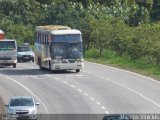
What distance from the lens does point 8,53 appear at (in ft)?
211

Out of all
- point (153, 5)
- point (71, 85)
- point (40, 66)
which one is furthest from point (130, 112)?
point (153, 5)

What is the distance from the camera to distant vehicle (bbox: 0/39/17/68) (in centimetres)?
6397

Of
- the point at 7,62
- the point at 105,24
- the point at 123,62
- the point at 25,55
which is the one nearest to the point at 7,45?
the point at 7,62

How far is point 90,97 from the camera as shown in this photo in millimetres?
46312

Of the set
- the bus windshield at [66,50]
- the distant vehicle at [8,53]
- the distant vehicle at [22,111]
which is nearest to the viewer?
the distant vehicle at [22,111]

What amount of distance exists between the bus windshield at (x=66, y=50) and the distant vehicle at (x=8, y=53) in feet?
24.4

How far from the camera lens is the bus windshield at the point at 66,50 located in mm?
57156

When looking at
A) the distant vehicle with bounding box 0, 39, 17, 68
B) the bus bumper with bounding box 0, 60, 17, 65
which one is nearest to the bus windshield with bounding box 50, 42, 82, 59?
the distant vehicle with bounding box 0, 39, 17, 68

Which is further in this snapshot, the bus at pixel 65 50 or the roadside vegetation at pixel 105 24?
the roadside vegetation at pixel 105 24

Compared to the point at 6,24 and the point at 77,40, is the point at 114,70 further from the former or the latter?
the point at 6,24

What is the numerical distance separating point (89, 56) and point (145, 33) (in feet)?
26.4

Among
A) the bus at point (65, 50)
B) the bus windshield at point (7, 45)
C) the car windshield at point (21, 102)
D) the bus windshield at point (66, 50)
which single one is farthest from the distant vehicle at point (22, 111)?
the bus windshield at point (7, 45)

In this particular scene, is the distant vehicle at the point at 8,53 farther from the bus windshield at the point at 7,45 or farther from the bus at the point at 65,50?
the bus at the point at 65,50

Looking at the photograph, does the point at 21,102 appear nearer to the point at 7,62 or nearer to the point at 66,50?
the point at 66,50
